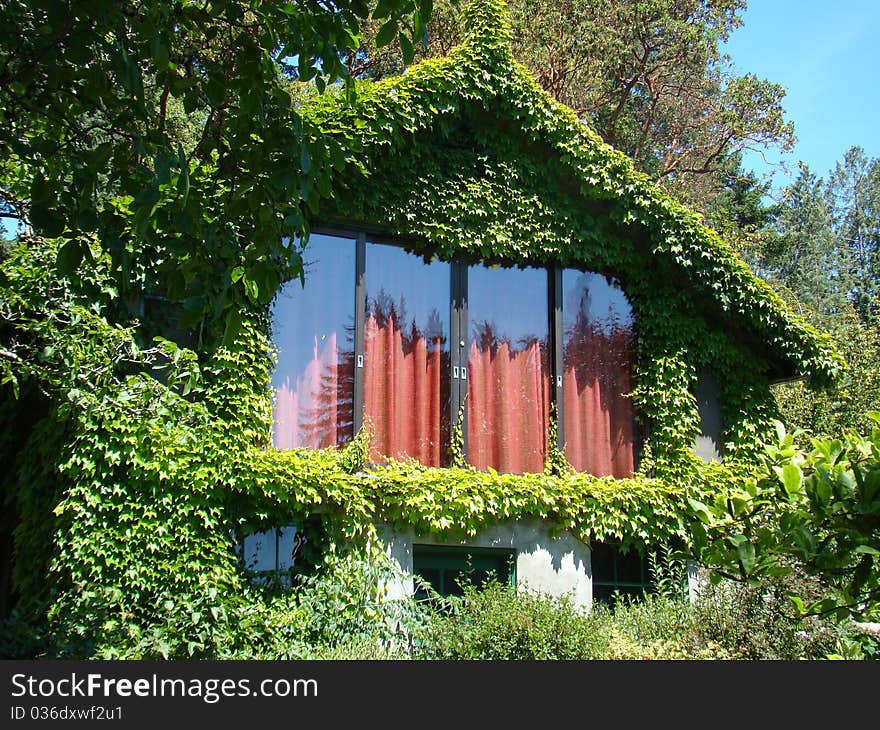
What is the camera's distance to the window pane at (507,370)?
1160cm

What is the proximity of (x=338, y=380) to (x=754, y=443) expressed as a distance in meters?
5.91

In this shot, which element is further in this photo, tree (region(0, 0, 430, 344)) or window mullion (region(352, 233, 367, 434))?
window mullion (region(352, 233, 367, 434))

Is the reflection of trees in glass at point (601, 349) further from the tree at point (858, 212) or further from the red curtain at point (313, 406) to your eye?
the tree at point (858, 212)

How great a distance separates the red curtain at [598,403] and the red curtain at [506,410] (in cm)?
43

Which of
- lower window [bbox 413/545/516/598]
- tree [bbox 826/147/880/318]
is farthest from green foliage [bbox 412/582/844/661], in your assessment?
tree [bbox 826/147/880/318]

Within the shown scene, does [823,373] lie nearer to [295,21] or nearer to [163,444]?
[163,444]

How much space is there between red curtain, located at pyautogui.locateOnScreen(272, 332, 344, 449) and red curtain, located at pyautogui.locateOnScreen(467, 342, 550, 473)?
1.78 m

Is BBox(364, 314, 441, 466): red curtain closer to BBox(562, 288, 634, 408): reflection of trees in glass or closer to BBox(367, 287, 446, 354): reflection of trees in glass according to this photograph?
BBox(367, 287, 446, 354): reflection of trees in glass

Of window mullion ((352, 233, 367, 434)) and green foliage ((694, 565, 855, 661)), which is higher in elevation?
window mullion ((352, 233, 367, 434))

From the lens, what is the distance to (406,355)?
11367mm

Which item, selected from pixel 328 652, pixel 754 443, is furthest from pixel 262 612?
pixel 754 443

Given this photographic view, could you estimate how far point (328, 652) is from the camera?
30.3 ft

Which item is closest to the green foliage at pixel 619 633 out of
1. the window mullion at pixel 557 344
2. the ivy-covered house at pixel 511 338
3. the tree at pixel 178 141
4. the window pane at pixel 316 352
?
the ivy-covered house at pixel 511 338

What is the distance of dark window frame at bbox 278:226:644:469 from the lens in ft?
36.4
